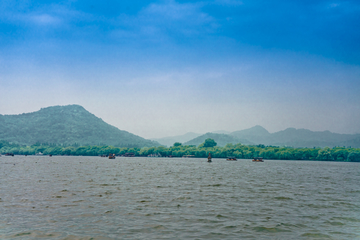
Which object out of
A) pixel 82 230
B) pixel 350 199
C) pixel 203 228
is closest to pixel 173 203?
pixel 203 228

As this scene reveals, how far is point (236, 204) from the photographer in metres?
28.2

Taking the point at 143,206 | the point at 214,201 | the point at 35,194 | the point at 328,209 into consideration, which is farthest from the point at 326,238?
the point at 35,194

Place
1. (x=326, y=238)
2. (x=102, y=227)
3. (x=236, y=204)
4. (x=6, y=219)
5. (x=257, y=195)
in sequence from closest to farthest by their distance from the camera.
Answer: (x=326, y=238) < (x=102, y=227) < (x=6, y=219) < (x=236, y=204) < (x=257, y=195)

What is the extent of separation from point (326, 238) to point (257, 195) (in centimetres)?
1650

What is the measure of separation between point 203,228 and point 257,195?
16951mm

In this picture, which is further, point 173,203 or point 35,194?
point 35,194

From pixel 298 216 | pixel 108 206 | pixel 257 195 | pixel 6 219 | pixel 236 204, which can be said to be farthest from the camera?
pixel 257 195

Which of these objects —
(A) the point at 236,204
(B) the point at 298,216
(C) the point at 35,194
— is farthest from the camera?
(C) the point at 35,194

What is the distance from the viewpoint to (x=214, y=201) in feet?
97.6

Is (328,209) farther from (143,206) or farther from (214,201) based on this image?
(143,206)

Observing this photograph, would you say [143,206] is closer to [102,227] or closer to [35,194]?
[102,227]

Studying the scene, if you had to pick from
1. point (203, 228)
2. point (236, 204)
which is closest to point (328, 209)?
point (236, 204)

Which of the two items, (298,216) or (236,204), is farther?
(236,204)

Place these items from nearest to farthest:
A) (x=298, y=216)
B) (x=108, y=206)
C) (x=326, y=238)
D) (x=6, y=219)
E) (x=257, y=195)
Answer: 1. (x=326, y=238)
2. (x=6, y=219)
3. (x=298, y=216)
4. (x=108, y=206)
5. (x=257, y=195)
